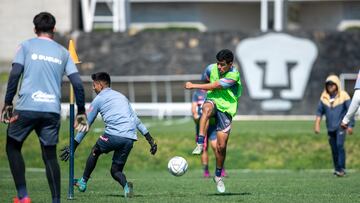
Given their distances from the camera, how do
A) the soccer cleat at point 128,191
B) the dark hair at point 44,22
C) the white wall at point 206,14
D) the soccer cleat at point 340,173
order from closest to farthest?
the dark hair at point 44,22, the soccer cleat at point 128,191, the soccer cleat at point 340,173, the white wall at point 206,14

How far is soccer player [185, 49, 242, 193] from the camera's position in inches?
623

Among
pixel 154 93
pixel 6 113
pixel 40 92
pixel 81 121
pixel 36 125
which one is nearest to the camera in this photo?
pixel 6 113

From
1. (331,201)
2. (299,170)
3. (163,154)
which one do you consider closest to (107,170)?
(163,154)

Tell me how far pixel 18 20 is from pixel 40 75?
44.5 meters

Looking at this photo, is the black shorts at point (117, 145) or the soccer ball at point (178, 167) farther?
the soccer ball at point (178, 167)

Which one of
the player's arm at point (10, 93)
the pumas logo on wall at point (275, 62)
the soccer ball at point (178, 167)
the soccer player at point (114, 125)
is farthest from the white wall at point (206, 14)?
the player's arm at point (10, 93)

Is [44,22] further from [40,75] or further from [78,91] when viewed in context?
[78,91]

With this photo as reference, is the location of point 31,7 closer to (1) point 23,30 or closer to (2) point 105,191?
(1) point 23,30

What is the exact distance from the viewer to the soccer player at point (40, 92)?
40.1ft

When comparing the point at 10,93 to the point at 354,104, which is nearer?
the point at 10,93

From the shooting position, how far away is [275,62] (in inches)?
1709

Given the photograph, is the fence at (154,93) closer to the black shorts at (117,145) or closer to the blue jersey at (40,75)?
the black shorts at (117,145)

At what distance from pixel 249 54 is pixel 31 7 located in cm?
1691

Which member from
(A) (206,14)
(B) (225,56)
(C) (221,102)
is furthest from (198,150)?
(A) (206,14)
